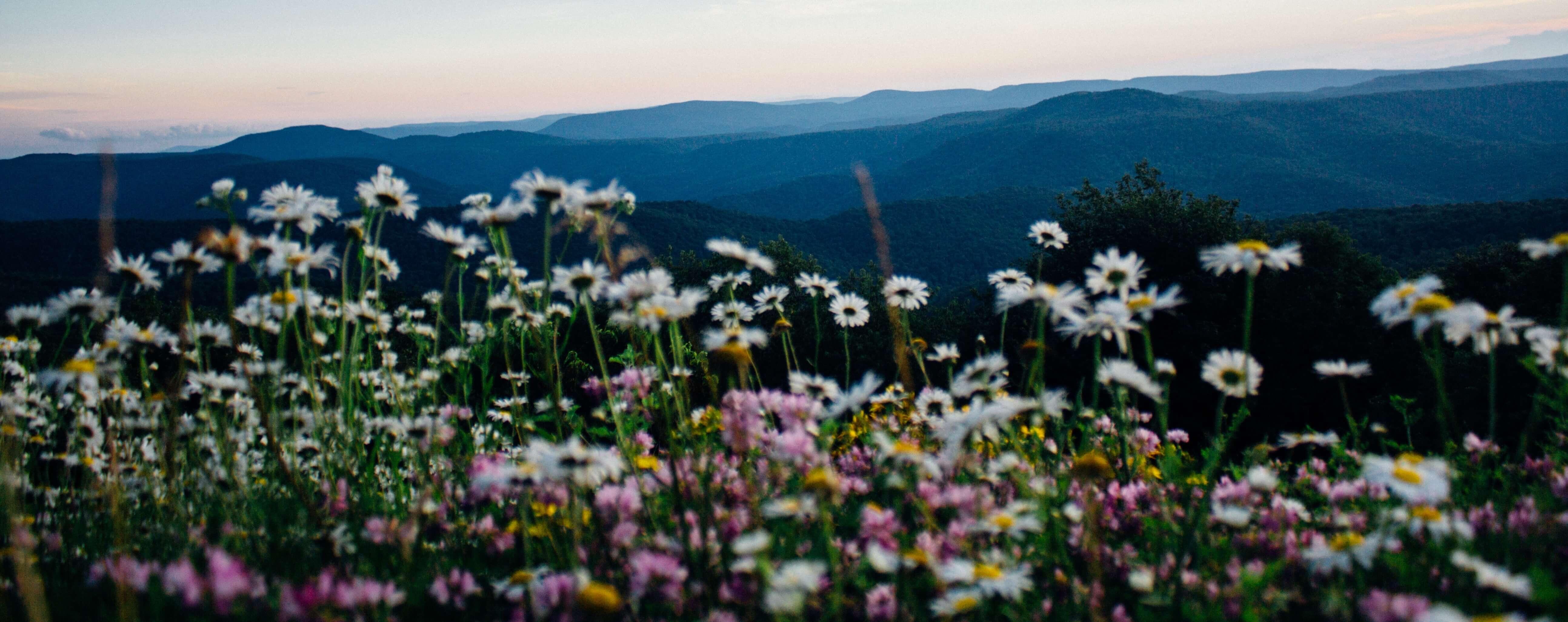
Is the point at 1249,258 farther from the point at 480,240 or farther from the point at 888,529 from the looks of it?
the point at 480,240

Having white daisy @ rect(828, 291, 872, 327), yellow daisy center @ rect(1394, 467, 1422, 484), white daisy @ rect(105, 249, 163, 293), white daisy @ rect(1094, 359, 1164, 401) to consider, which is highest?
white daisy @ rect(105, 249, 163, 293)

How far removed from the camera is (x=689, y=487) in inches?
75.4

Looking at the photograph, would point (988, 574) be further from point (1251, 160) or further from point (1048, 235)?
point (1251, 160)

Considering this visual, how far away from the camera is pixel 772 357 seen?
71.9 feet

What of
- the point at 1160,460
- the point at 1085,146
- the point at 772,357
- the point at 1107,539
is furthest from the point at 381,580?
the point at 1085,146

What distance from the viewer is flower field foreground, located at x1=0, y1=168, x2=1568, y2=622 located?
5.78 feet

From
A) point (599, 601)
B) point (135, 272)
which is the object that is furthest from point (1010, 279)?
point (135, 272)

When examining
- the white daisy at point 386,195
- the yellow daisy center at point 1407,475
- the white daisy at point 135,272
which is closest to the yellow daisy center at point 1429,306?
the yellow daisy center at point 1407,475

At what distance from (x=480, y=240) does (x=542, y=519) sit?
1530 millimetres

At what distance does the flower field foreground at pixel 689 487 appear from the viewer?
69.4 inches

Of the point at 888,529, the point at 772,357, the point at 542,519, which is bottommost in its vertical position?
the point at 772,357

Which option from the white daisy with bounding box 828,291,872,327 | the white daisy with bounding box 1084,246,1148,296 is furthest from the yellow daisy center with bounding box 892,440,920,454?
the white daisy with bounding box 828,291,872,327

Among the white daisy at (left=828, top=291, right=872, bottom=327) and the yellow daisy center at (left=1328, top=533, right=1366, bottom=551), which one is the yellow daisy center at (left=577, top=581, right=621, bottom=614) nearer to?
the yellow daisy center at (left=1328, top=533, right=1366, bottom=551)

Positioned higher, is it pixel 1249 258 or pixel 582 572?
pixel 1249 258
